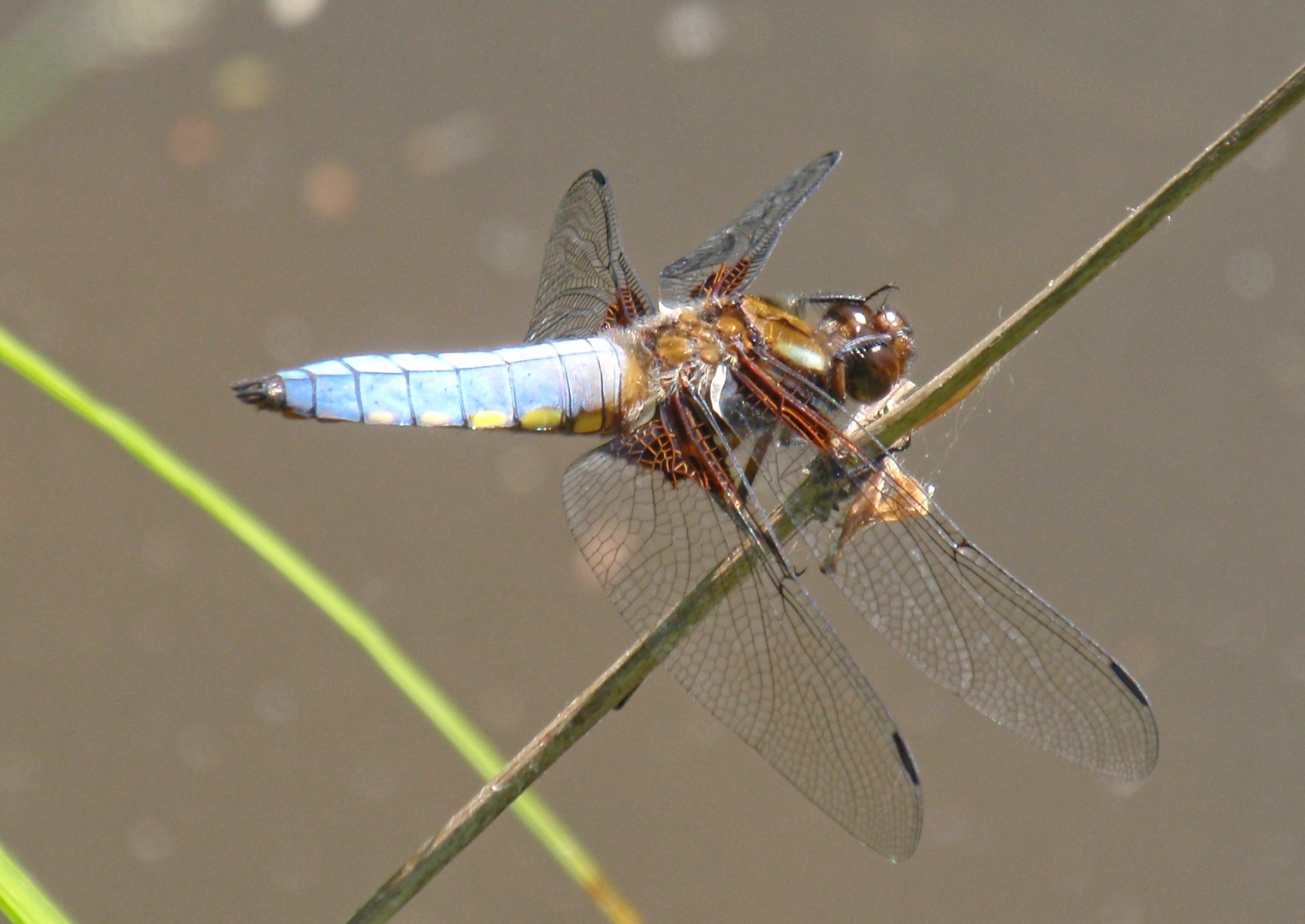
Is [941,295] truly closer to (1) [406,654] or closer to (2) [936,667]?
(1) [406,654]

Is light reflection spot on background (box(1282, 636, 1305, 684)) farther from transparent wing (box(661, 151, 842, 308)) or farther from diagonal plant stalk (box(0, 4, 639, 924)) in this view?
diagonal plant stalk (box(0, 4, 639, 924))

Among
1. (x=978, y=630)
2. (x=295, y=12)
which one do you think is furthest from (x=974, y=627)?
(x=295, y=12)

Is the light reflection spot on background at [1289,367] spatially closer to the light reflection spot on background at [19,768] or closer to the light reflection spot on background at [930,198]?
the light reflection spot on background at [930,198]

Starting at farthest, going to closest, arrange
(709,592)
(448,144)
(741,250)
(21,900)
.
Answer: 1. (448,144)
2. (741,250)
3. (709,592)
4. (21,900)

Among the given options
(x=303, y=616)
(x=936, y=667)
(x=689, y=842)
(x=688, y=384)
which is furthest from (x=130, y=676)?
(x=936, y=667)

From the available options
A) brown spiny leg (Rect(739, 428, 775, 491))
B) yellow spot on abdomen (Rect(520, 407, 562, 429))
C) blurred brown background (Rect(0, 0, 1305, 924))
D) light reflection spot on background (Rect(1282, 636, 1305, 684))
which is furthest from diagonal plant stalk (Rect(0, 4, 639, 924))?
light reflection spot on background (Rect(1282, 636, 1305, 684))

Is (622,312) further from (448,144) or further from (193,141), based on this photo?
(193,141)
